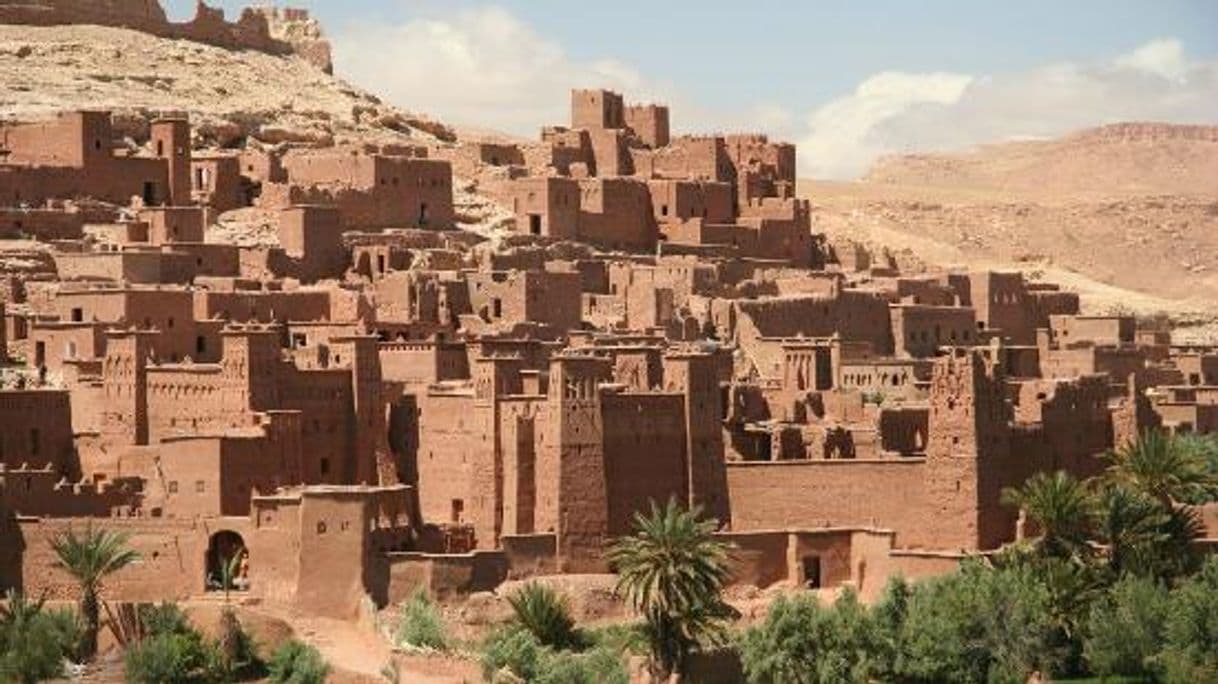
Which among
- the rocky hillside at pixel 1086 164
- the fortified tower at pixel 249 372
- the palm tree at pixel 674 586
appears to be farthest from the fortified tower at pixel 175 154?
the rocky hillside at pixel 1086 164

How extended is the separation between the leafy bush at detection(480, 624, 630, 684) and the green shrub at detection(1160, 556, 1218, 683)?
27.5 feet

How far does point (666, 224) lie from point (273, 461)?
67.9 ft

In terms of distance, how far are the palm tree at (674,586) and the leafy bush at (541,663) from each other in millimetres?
809

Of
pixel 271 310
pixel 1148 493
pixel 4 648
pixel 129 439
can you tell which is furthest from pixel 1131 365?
pixel 4 648

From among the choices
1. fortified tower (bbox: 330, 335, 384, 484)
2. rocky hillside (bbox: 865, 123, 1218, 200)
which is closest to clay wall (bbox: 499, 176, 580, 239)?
fortified tower (bbox: 330, 335, 384, 484)

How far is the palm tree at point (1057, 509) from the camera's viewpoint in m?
47.7

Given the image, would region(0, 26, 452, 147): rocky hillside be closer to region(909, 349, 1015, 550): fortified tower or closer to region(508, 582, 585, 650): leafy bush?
region(909, 349, 1015, 550): fortified tower

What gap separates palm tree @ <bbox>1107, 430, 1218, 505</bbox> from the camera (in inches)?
1938

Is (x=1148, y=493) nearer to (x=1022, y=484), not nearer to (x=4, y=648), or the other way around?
(x=1022, y=484)

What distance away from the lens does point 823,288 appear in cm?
6234

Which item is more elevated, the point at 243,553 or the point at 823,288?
the point at 823,288

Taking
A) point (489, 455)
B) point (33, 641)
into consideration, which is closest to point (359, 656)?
point (33, 641)

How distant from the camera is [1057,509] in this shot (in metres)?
47.7

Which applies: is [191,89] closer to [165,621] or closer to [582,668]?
[165,621]
